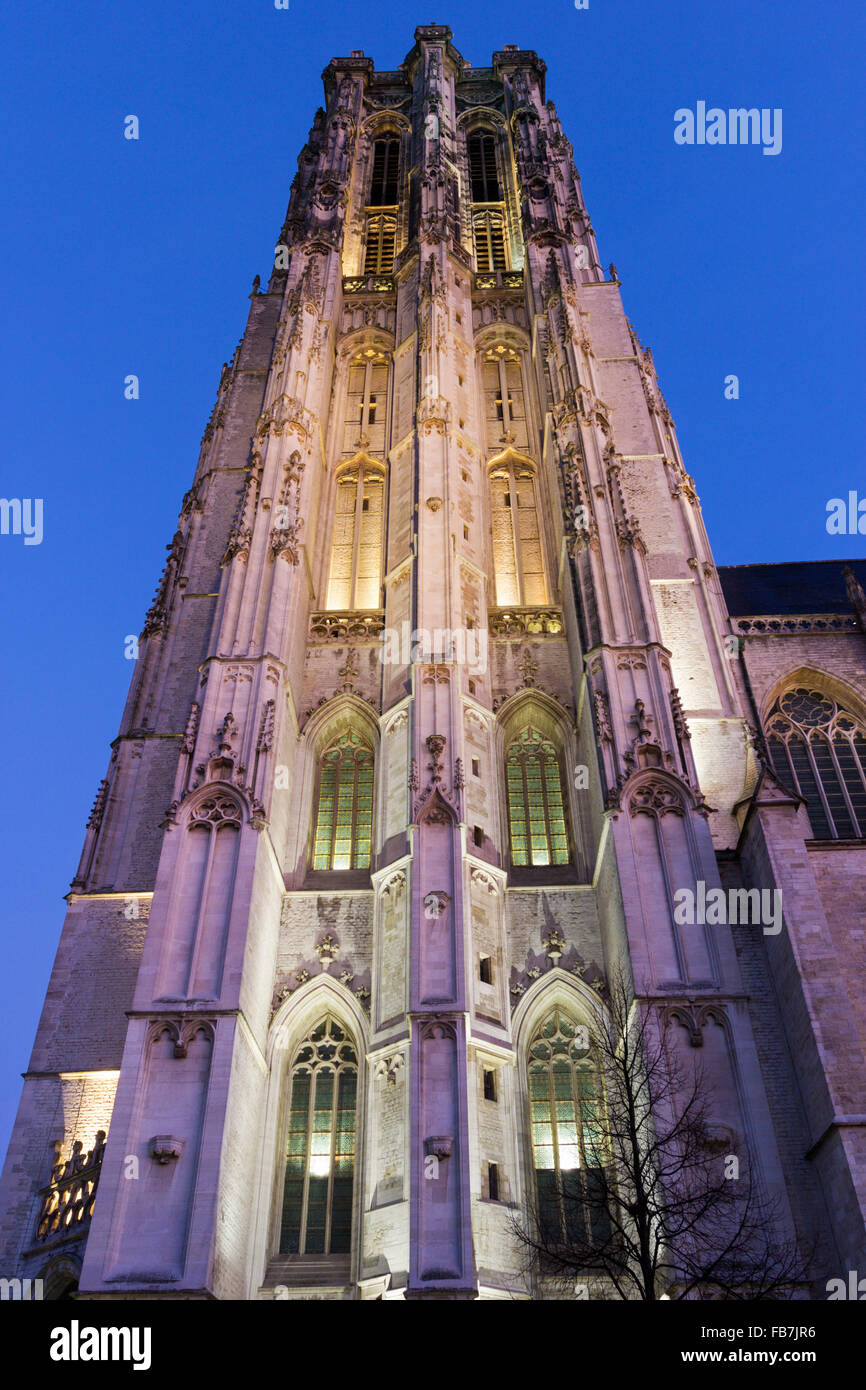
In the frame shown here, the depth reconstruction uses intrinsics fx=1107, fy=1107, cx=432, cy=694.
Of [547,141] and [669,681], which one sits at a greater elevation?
[547,141]

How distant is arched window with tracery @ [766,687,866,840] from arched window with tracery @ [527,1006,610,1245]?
25.8ft

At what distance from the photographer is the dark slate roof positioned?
29.3m

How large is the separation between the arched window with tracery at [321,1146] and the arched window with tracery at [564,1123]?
9.75ft

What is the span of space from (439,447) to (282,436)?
375 cm

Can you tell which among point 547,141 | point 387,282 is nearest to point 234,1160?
point 387,282

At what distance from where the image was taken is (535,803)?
22047 mm

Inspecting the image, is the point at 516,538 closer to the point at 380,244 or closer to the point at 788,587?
the point at 788,587

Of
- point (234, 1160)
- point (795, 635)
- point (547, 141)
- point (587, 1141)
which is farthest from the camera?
point (547, 141)

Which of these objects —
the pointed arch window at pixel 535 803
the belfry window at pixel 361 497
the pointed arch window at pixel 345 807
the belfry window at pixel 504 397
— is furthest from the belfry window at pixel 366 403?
the pointed arch window at pixel 535 803

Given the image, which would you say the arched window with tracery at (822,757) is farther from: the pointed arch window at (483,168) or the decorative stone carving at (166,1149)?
the pointed arch window at (483,168)

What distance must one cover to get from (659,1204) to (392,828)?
8277 millimetres

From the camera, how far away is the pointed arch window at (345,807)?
21.3 meters
